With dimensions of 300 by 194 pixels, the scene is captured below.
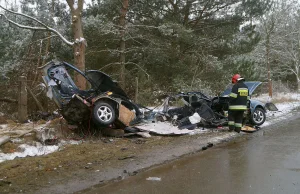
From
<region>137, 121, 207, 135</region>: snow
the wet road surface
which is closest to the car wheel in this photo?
<region>137, 121, 207, 135</region>: snow

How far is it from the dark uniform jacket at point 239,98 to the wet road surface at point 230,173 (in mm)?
1527

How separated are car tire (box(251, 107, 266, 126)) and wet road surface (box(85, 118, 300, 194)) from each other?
2.33 metres

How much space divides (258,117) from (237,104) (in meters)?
1.59

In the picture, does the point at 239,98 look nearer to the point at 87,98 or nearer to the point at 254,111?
the point at 254,111

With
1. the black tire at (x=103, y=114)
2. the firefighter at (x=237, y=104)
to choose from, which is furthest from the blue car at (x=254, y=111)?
the black tire at (x=103, y=114)

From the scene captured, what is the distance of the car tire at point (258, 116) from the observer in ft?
33.3

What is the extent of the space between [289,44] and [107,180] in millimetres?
37057

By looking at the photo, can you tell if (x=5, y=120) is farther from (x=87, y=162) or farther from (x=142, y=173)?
(x=142, y=173)

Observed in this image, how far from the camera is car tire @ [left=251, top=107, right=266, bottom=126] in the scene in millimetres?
10148

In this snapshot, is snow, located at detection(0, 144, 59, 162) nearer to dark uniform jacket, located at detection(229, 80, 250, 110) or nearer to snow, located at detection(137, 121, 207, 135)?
snow, located at detection(137, 121, 207, 135)

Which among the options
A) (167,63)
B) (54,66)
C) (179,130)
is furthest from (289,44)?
(54,66)

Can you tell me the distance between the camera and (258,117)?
33.8ft

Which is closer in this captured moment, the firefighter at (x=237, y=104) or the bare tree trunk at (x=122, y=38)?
the firefighter at (x=237, y=104)

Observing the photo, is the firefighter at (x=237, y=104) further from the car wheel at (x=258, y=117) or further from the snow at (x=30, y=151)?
the snow at (x=30, y=151)
